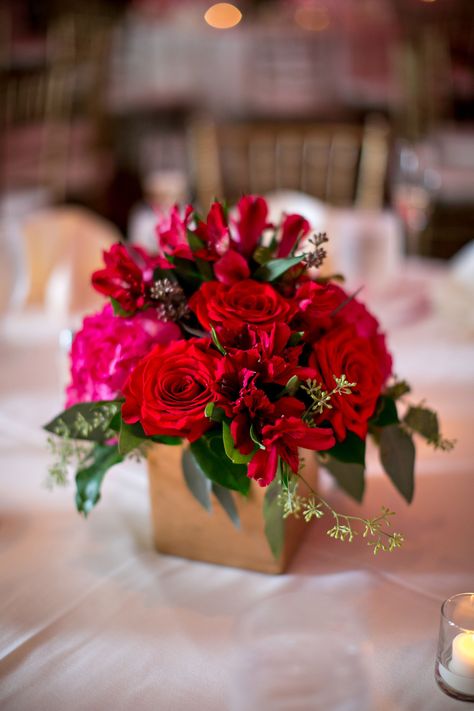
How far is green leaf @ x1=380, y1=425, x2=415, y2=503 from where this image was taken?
84cm

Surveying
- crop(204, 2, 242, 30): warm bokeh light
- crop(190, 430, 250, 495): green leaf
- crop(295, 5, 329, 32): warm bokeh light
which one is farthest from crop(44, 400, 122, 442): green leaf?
crop(204, 2, 242, 30): warm bokeh light

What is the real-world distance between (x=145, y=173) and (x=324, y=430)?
4855 mm

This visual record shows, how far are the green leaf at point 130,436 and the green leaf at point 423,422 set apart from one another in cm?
30

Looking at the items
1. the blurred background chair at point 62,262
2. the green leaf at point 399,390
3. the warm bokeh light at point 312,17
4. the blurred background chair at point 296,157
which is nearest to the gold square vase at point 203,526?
the green leaf at point 399,390

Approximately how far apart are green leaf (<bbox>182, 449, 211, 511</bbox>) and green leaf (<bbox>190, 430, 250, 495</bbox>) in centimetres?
5

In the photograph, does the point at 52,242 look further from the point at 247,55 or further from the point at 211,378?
the point at 247,55

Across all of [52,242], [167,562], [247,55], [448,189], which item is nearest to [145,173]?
[247,55]

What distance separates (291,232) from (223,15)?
5787mm

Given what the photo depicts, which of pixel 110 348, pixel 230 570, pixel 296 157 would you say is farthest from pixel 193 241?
pixel 296 157

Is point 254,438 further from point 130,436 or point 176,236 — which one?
point 176,236

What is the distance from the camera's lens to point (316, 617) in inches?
30.6

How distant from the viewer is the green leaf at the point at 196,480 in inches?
31.2

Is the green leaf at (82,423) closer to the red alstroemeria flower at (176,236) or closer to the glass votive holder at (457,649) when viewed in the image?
the red alstroemeria flower at (176,236)

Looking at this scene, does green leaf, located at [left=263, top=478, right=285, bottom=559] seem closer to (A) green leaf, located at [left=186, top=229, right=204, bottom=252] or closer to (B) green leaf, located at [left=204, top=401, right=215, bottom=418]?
(B) green leaf, located at [left=204, top=401, right=215, bottom=418]
